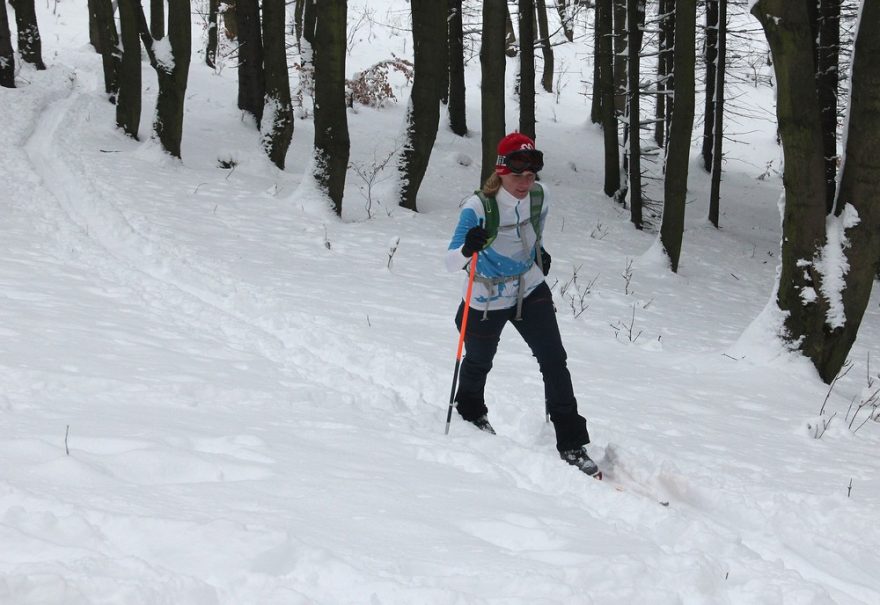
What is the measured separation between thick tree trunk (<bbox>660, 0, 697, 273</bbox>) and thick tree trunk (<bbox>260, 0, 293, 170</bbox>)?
22.7 feet

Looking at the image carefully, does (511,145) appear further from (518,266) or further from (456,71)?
(456,71)

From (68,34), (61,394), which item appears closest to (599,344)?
(61,394)

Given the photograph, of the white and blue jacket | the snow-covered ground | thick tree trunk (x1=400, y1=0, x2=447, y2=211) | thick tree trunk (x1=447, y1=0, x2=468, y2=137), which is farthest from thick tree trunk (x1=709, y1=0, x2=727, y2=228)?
the white and blue jacket

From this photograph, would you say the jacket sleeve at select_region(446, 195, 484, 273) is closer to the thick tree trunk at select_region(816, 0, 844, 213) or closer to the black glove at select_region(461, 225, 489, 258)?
the black glove at select_region(461, 225, 489, 258)

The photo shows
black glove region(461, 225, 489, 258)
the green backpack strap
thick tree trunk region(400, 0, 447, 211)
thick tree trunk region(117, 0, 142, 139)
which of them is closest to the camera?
black glove region(461, 225, 489, 258)

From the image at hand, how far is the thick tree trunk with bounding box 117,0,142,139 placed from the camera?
48.3ft

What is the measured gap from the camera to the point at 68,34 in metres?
35.0

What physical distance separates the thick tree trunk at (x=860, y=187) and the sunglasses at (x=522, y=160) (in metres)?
3.66

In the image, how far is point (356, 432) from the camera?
4.55 m

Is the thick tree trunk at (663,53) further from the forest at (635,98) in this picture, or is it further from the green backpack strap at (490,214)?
the green backpack strap at (490,214)

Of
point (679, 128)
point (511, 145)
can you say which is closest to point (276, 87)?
point (679, 128)

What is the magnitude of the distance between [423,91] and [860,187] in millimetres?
7268

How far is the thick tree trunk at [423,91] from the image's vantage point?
1195 centimetres

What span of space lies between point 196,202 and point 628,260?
6869 mm
